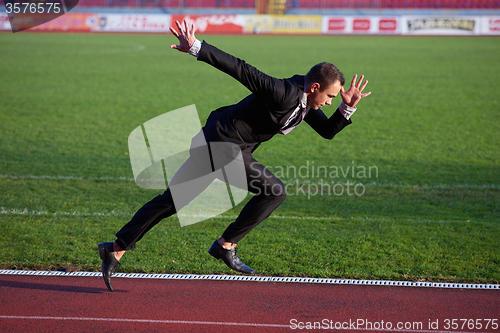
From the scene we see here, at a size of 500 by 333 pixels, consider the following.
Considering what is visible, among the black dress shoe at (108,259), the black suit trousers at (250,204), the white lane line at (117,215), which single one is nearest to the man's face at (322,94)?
the black suit trousers at (250,204)

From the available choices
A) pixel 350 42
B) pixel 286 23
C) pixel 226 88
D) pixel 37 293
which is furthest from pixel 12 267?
pixel 286 23

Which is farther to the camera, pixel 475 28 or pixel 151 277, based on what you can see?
pixel 475 28

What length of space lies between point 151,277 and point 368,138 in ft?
23.2

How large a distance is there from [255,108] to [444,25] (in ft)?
122

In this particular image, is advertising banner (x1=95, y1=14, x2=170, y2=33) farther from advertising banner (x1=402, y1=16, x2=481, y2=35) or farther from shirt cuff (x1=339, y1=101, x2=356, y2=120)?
shirt cuff (x1=339, y1=101, x2=356, y2=120)

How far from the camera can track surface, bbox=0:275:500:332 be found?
400cm

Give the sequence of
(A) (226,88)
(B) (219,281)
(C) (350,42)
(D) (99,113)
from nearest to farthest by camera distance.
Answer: (B) (219,281)
(D) (99,113)
(A) (226,88)
(C) (350,42)

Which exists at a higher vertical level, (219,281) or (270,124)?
(270,124)

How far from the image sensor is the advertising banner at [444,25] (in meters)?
36.8

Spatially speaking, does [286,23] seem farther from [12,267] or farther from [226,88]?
[12,267]

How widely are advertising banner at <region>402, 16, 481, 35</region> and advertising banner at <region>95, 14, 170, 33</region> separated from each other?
1888cm

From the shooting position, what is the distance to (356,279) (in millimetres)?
4832

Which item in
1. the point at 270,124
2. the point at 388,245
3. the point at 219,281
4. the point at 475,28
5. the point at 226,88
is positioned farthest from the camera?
the point at 475,28

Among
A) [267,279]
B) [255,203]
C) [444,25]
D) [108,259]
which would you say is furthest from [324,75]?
[444,25]
